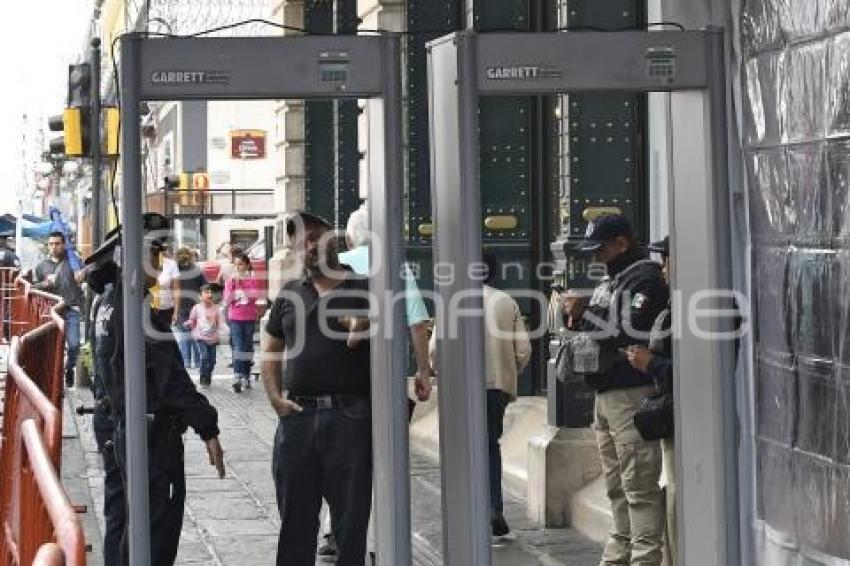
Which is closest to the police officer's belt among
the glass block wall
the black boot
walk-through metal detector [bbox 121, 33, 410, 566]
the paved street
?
walk-through metal detector [bbox 121, 33, 410, 566]

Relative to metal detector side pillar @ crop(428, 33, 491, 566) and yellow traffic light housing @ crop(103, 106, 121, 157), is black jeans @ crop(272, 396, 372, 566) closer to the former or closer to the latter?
metal detector side pillar @ crop(428, 33, 491, 566)

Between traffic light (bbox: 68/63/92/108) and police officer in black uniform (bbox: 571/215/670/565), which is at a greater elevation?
traffic light (bbox: 68/63/92/108)

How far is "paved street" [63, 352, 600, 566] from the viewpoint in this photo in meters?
9.56

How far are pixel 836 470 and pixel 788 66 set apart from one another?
152cm

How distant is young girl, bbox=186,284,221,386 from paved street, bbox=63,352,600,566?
14.7 ft

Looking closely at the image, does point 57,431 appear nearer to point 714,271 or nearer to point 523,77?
point 523,77

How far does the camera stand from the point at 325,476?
737 centimetres

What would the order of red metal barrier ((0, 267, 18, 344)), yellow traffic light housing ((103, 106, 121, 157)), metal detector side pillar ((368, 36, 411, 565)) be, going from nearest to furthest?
1. metal detector side pillar ((368, 36, 411, 565))
2. yellow traffic light housing ((103, 106, 121, 157))
3. red metal barrier ((0, 267, 18, 344))

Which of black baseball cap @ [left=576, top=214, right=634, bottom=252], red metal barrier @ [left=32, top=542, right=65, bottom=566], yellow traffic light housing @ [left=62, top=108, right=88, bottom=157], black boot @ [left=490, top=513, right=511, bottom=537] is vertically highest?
yellow traffic light housing @ [left=62, top=108, right=88, bottom=157]

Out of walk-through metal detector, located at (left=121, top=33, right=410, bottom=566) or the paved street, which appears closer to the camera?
walk-through metal detector, located at (left=121, top=33, right=410, bottom=566)

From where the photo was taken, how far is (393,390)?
6258 millimetres

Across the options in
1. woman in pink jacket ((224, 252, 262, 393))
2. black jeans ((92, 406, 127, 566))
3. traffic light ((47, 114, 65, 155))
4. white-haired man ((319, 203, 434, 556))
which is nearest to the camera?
black jeans ((92, 406, 127, 566))

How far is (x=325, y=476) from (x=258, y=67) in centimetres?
218

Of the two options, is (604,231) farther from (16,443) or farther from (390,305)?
(16,443)
